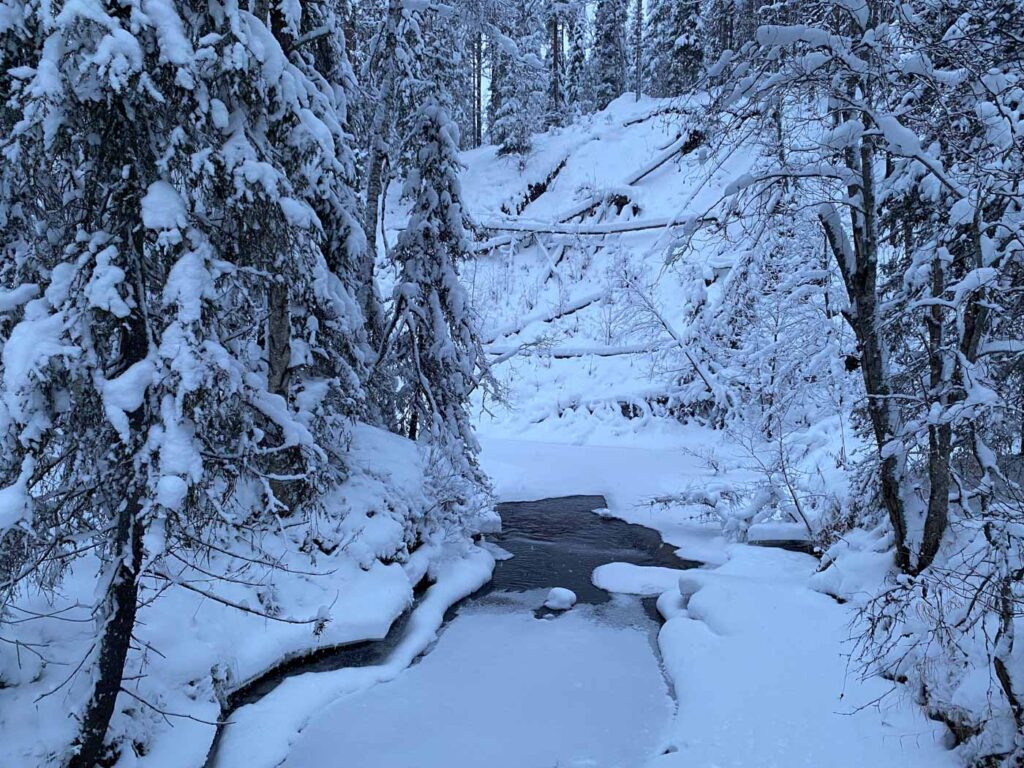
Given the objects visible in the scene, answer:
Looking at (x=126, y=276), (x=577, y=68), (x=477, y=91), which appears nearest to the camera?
(x=126, y=276)

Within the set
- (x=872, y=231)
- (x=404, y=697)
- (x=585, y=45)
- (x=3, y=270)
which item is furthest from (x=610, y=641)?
(x=585, y=45)

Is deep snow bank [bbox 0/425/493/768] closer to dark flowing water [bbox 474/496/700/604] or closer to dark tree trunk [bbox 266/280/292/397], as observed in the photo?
dark flowing water [bbox 474/496/700/604]

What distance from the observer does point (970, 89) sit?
4512 mm

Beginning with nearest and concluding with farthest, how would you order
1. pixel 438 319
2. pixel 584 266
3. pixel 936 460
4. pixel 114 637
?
1. pixel 114 637
2. pixel 936 460
3. pixel 438 319
4. pixel 584 266

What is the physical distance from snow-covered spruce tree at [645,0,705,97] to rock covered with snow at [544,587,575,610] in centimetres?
2572

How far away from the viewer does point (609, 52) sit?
1638 inches

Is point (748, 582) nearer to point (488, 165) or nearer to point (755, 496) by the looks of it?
point (755, 496)

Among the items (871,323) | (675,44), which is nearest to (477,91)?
(675,44)

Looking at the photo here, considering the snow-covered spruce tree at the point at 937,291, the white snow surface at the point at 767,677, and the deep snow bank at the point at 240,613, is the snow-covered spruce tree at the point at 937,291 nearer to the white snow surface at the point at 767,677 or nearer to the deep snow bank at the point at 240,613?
the white snow surface at the point at 767,677

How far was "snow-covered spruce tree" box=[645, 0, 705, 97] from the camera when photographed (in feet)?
100

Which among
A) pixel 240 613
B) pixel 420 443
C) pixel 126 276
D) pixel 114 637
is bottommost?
pixel 240 613

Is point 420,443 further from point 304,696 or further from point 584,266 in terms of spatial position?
point 584,266

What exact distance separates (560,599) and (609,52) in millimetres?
40777

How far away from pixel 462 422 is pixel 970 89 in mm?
8756
